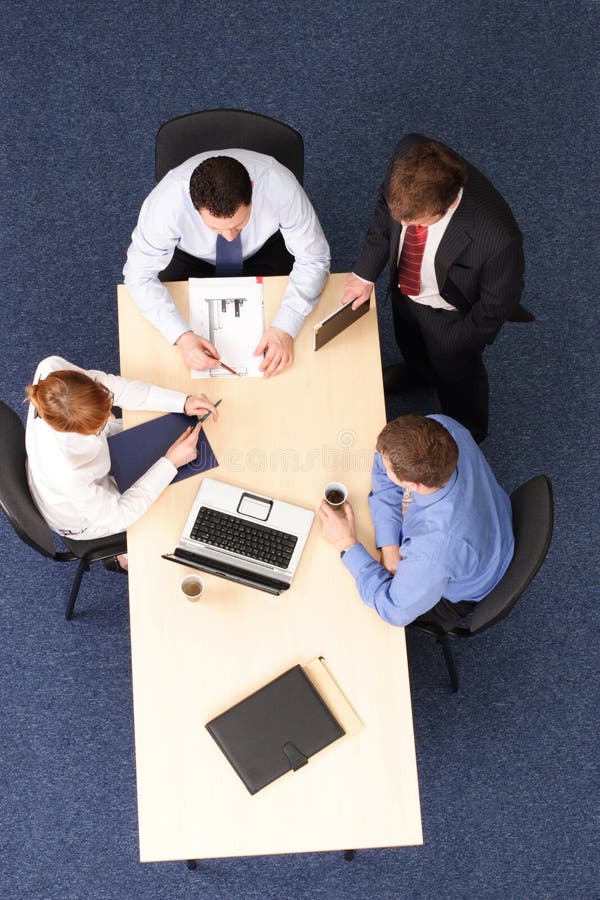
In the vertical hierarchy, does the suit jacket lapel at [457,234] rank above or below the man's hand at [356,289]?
above

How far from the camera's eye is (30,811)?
2570mm

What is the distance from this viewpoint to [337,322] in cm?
208

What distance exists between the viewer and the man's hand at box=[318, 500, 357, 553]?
1.95 m

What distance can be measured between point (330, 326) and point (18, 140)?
1890 mm

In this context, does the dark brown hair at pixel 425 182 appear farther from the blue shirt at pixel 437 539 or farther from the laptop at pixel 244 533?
the laptop at pixel 244 533

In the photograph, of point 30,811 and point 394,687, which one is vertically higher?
point 394,687

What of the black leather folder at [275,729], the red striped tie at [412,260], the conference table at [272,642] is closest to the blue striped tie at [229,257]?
the conference table at [272,642]

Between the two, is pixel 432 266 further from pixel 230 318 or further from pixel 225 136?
pixel 225 136

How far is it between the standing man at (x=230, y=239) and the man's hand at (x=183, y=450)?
0.68 feet

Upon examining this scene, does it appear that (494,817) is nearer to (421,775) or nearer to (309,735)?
(421,775)

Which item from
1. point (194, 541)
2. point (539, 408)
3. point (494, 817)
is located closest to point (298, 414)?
point (194, 541)

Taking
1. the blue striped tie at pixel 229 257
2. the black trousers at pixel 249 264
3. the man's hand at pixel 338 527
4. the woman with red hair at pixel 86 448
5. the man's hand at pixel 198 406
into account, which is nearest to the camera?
the woman with red hair at pixel 86 448

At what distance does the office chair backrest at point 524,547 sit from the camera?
73.8 inches

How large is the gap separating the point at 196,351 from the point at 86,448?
40 centimetres
